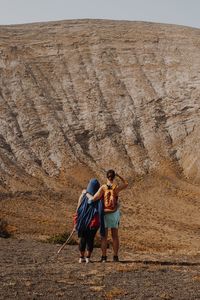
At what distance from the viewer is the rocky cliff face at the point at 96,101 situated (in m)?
33.5

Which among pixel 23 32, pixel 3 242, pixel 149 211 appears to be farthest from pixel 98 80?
pixel 3 242

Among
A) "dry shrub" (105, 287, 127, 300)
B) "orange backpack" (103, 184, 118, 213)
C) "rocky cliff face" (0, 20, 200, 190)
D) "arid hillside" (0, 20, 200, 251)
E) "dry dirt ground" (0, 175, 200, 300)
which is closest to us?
"dry shrub" (105, 287, 127, 300)

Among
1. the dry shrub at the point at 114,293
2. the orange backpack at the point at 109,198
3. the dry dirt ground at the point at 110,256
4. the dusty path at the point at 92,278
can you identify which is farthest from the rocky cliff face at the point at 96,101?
the dry shrub at the point at 114,293

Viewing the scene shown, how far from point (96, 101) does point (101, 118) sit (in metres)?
1.75

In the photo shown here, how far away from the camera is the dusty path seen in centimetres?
754

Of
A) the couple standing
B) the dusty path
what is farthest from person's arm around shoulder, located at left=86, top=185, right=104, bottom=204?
the dusty path

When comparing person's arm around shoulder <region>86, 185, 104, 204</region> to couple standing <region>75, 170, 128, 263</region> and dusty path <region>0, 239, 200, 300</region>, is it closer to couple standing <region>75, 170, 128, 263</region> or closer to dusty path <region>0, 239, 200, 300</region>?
couple standing <region>75, 170, 128, 263</region>

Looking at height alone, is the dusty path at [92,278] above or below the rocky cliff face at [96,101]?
below

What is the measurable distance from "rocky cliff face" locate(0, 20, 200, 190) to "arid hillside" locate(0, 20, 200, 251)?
72 mm

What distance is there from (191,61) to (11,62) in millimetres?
13240

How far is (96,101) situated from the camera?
3819cm

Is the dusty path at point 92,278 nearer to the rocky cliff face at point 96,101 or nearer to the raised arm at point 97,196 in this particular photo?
the raised arm at point 97,196

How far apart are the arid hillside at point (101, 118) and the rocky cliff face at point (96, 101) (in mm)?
72

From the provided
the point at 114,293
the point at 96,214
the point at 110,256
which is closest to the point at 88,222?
the point at 96,214
